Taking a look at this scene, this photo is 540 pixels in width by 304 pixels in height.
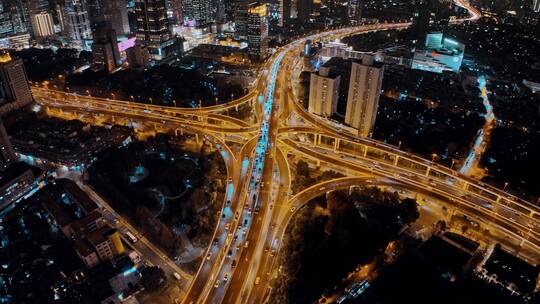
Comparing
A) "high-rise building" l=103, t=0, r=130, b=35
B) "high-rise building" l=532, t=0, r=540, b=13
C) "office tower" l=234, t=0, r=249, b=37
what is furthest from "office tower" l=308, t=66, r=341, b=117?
"high-rise building" l=532, t=0, r=540, b=13

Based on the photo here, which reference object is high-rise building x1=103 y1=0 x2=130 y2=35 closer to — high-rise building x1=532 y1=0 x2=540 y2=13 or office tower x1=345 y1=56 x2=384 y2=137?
office tower x1=345 y1=56 x2=384 y2=137

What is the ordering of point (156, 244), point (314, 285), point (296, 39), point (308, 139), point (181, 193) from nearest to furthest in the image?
1. point (314, 285)
2. point (156, 244)
3. point (181, 193)
4. point (308, 139)
5. point (296, 39)

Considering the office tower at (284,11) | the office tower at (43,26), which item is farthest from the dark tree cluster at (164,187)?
the office tower at (284,11)

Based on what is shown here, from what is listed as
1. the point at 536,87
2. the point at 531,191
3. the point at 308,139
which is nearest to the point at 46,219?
the point at 308,139

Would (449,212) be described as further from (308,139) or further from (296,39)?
(296,39)

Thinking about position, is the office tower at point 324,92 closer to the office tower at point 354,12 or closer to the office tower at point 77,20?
the office tower at point 354,12

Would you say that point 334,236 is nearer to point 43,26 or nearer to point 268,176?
point 268,176
